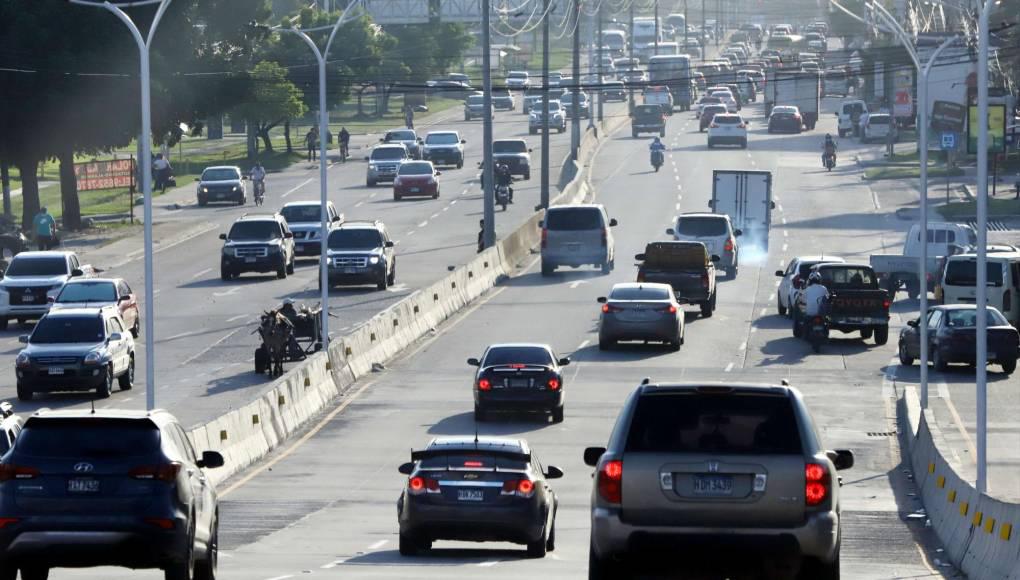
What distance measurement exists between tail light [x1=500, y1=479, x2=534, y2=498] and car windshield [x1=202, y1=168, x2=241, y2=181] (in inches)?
2414

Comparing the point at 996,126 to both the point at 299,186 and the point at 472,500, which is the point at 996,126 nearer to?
the point at 299,186

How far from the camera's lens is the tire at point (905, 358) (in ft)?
142

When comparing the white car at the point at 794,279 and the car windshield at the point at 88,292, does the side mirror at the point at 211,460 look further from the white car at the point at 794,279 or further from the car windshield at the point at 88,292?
the white car at the point at 794,279

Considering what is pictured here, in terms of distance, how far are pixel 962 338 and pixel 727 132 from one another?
59489 millimetres

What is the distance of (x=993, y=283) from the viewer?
154 feet

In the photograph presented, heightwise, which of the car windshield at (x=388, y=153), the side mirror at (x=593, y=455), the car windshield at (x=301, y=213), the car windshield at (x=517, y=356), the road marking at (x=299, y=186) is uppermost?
the side mirror at (x=593, y=455)

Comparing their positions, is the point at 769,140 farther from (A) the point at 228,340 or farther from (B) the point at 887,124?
(A) the point at 228,340

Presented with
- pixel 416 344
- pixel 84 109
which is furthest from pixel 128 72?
pixel 416 344

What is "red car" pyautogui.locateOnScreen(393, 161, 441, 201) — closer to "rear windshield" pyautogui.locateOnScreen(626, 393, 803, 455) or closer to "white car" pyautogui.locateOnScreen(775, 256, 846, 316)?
"white car" pyautogui.locateOnScreen(775, 256, 846, 316)

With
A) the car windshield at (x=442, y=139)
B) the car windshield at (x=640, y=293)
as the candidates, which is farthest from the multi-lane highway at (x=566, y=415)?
the car windshield at (x=442, y=139)

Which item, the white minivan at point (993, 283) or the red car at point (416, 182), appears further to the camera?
the red car at point (416, 182)

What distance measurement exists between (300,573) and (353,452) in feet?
46.6

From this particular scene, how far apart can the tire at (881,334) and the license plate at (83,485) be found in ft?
111

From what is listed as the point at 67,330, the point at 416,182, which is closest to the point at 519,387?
the point at 67,330
